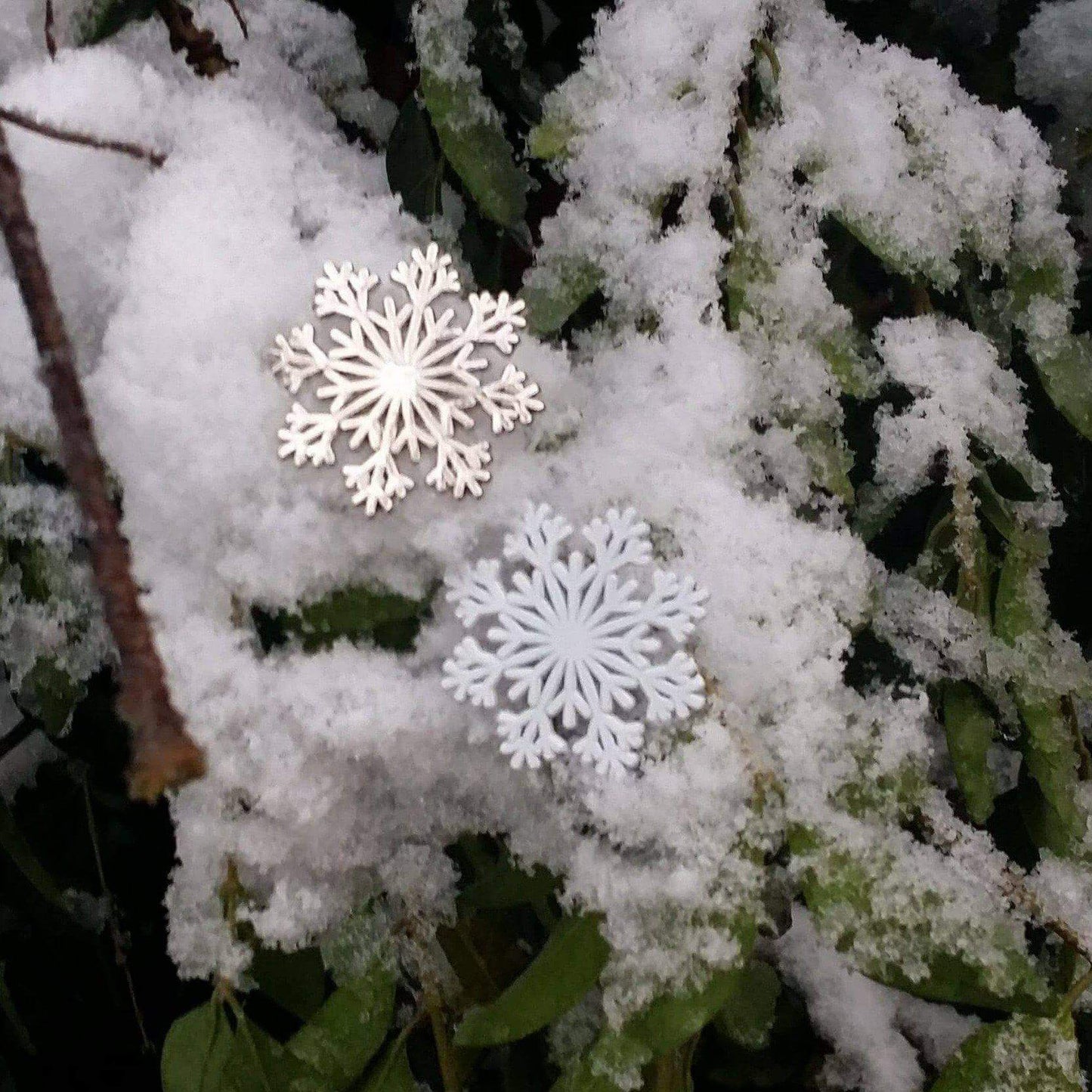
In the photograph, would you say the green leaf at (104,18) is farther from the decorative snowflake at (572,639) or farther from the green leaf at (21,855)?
the green leaf at (21,855)

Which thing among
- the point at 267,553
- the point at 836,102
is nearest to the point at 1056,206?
the point at 836,102

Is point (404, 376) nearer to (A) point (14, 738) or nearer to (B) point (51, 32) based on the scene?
(B) point (51, 32)

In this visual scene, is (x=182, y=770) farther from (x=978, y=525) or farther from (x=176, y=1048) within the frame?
(x=978, y=525)

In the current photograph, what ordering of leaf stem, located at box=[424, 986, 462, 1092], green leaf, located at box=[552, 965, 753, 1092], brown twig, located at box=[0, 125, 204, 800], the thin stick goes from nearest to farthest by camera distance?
1. brown twig, located at box=[0, 125, 204, 800]
2. green leaf, located at box=[552, 965, 753, 1092]
3. leaf stem, located at box=[424, 986, 462, 1092]
4. the thin stick

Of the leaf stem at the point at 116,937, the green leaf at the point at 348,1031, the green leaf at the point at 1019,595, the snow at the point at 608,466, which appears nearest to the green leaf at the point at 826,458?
the snow at the point at 608,466

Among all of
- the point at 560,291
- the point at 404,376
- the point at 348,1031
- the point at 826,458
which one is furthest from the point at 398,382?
the point at 348,1031

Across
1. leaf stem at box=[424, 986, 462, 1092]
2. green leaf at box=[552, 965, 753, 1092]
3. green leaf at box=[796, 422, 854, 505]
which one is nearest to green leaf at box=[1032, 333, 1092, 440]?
green leaf at box=[796, 422, 854, 505]

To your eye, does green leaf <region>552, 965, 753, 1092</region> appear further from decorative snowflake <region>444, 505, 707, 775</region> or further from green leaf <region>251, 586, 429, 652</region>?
green leaf <region>251, 586, 429, 652</region>
